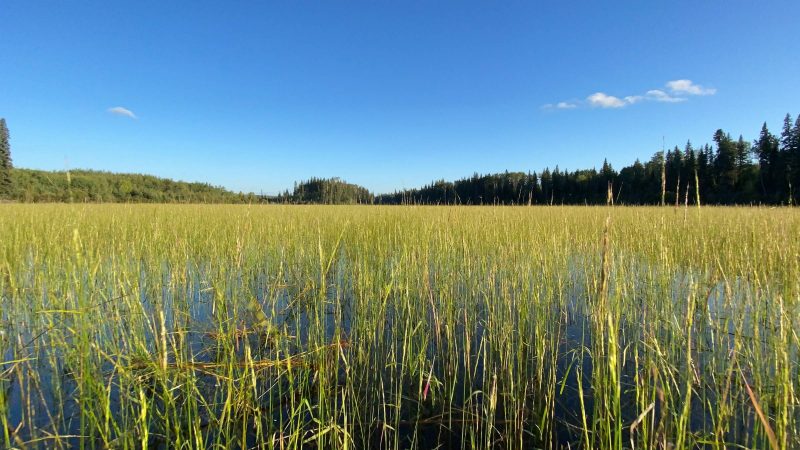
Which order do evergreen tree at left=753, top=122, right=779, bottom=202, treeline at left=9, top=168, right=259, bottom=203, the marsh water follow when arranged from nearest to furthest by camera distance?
the marsh water < treeline at left=9, top=168, right=259, bottom=203 < evergreen tree at left=753, top=122, right=779, bottom=202

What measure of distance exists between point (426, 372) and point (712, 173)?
40206 millimetres

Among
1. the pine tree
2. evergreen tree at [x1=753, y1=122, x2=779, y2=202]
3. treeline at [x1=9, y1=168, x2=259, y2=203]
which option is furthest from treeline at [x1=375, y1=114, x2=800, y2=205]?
the pine tree

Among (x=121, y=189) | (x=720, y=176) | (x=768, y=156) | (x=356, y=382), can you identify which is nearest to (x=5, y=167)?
(x=121, y=189)

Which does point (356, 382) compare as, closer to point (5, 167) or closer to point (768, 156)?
point (5, 167)

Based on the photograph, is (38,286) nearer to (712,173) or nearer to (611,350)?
(611,350)

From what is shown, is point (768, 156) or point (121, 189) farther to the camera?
point (768, 156)

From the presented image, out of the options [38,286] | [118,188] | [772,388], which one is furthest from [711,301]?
[118,188]

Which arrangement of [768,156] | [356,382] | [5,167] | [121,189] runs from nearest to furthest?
[356,382] < [121,189] < [5,167] < [768,156]

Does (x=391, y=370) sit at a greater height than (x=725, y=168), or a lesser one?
lesser

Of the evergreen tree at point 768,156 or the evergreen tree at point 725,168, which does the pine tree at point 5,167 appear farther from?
the evergreen tree at point 768,156

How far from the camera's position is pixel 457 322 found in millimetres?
2715

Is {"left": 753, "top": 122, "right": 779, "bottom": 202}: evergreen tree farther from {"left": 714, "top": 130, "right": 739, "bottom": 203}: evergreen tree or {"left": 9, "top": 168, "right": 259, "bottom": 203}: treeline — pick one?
{"left": 9, "top": 168, "right": 259, "bottom": 203}: treeline

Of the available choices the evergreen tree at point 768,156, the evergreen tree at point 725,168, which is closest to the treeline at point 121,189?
the evergreen tree at point 725,168

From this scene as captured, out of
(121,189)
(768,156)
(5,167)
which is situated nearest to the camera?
(121,189)
